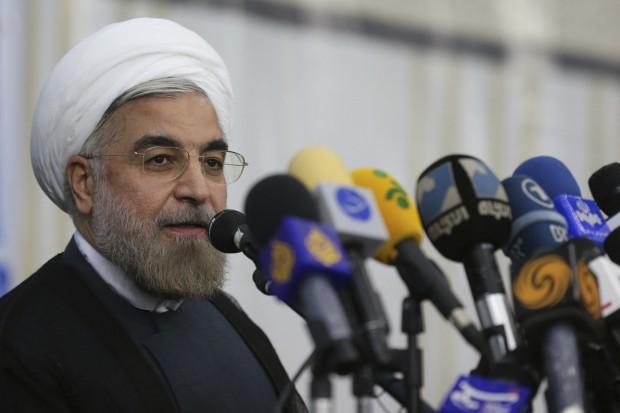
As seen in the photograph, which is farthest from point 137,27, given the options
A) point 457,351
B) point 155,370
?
point 457,351

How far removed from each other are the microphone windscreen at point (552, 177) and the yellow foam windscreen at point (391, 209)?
0.32m

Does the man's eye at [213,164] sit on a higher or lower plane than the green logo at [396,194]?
lower

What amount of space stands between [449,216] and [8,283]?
318cm

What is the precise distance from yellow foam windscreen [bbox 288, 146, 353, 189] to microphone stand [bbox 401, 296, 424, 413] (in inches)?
8.4

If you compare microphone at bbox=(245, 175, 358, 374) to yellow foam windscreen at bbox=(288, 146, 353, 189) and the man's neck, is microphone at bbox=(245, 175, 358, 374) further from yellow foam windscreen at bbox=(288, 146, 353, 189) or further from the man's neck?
the man's neck

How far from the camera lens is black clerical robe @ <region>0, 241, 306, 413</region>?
199cm

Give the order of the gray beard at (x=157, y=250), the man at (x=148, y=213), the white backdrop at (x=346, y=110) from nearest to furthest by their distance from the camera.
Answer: the man at (x=148, y=213) < the gray beard at (x=157, y=250) < the white backdrop at (x=346, y=110)

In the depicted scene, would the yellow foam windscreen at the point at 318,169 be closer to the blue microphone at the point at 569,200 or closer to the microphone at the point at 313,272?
the microphone at the point at 313,272

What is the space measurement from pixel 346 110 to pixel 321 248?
4795 millimetres

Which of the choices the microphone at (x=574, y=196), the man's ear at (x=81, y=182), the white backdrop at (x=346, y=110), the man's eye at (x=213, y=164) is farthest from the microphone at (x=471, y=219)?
the white backdrop at (x=346, y=110)

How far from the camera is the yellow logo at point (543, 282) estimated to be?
1381mm

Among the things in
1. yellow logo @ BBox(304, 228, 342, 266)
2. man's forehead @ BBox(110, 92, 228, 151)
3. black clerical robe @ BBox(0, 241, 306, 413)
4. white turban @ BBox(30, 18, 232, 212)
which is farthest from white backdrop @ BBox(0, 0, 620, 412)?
yellow logo @ BBox(304, 228, 342, 266)

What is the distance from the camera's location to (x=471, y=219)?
157 cm

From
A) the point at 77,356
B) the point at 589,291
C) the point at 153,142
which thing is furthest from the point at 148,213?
the point at 589,291
